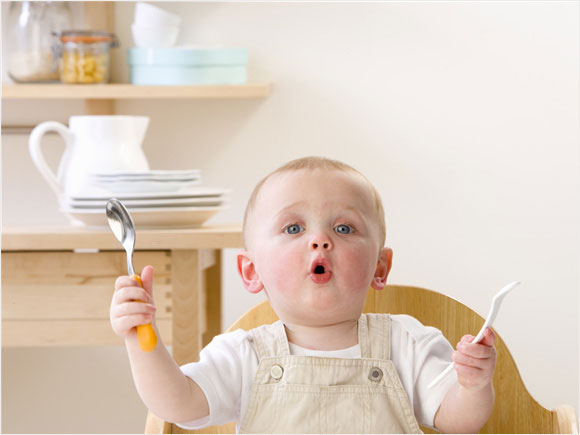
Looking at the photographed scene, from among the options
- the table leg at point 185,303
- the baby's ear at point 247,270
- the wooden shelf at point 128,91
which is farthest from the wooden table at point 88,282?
the baby's ear at point 247,270

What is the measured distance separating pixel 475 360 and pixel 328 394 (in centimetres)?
15

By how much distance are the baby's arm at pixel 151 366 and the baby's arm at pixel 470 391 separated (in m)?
0.23

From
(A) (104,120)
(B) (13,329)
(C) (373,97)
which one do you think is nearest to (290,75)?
(C) (373,97)

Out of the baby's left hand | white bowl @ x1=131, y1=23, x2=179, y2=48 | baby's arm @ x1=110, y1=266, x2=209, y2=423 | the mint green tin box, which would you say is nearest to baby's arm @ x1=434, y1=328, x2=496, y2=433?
the baby's left hand

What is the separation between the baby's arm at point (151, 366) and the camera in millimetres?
740

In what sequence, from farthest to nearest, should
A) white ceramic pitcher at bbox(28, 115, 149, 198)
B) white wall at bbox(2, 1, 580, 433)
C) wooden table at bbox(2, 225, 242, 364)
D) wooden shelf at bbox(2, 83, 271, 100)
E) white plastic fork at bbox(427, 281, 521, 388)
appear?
white wall at bbox(2, 1, 580, 433)
wooden shelf at bbox(2, 83, 271, 100)
white ceramic pitcher at bbox(28, 115, 149, 198)
wooden table at bbox(2, 225, 242, 364)
white plastic fork at bbox(427, 281, 521, 388)

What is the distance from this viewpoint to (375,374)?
2.81 feet

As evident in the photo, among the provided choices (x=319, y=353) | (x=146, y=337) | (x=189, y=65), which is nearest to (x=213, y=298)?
(x=189, y=65)

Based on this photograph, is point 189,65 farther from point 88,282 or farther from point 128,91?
point 88,282

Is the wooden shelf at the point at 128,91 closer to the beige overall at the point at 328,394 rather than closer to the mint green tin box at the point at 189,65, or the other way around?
the mint green tin box at the point at 189,65

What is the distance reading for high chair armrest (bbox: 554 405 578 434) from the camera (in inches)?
36.1

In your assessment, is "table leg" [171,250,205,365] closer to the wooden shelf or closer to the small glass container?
the wooden shelf

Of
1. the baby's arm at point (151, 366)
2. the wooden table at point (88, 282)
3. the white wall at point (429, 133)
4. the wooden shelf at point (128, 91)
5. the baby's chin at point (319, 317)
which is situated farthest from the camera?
the white wall at point (429, 133)

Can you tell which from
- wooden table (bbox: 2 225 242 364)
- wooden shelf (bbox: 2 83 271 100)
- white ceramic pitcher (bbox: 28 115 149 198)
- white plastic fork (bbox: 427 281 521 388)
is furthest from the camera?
wooden shelf (bbox: 2 83 271 100)
